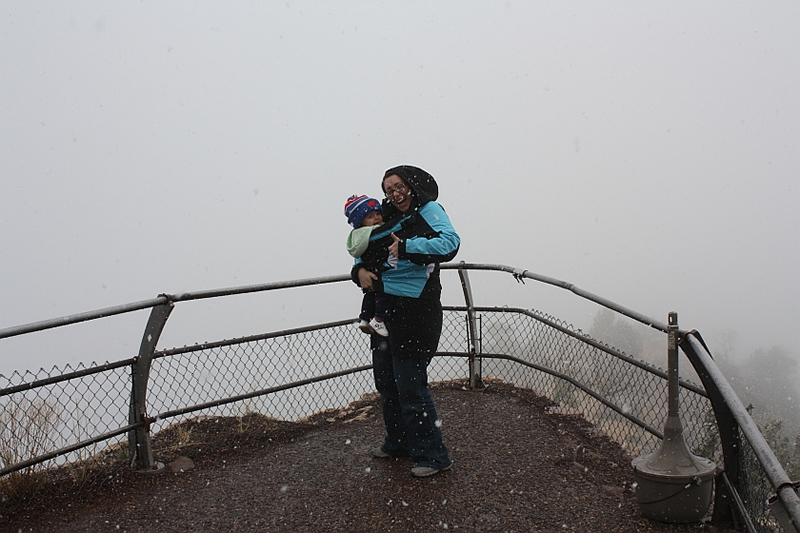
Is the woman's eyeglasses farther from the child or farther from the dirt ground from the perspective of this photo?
the dirt ground

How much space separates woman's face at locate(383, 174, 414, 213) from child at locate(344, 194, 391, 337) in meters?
0.10

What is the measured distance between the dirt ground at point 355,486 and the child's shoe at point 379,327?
96cm

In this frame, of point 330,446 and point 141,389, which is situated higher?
point 141,389

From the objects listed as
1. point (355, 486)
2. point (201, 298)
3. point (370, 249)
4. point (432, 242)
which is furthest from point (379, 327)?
point (201, 298)

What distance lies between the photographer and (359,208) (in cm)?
403

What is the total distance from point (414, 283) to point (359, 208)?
55cm

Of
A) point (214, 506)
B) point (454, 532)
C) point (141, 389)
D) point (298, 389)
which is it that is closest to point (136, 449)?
point (141, 389)

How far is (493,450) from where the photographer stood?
4.85 m

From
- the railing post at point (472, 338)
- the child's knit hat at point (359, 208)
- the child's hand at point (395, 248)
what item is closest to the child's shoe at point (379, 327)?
the child's hand at point (395, 248)

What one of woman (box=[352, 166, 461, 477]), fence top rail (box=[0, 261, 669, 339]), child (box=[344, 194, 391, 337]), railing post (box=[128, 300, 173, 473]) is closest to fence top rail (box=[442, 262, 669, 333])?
fence top rail (box=[0, 261, 669, 339])

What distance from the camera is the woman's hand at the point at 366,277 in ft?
13.5

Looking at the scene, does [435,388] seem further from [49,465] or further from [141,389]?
[49,465]

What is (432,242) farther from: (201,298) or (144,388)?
(144,388)

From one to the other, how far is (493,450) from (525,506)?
36.1 inches
